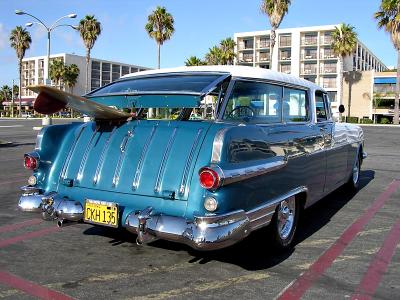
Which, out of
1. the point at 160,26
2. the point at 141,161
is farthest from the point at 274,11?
the point at 141,161

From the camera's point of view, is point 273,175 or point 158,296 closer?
point 158,296

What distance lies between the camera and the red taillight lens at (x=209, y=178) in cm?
349

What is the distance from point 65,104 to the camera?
169 inches

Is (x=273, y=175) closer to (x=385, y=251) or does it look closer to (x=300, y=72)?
(x=385, y=251)

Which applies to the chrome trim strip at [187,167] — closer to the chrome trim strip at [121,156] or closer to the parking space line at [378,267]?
the chrome trim strip at [121,156]

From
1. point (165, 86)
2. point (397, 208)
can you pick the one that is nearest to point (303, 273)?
point (165, 86)

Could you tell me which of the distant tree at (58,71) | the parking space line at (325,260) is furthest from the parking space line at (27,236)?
the distant tree at (58,71)

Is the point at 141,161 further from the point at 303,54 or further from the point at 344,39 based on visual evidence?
the point at 303,54

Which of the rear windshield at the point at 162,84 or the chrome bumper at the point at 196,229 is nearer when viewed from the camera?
the chrome bumper at the point at 196,229

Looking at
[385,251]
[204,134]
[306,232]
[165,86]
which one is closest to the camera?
[204,134]

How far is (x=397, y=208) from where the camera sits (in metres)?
6.92

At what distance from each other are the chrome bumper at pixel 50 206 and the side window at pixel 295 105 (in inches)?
96.5

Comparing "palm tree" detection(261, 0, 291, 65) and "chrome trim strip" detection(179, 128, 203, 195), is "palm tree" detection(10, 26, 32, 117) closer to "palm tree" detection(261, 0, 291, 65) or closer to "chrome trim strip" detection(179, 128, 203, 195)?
"palm tree" detection(261, 0, 291, 65)

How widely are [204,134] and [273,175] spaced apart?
34.0 inches
